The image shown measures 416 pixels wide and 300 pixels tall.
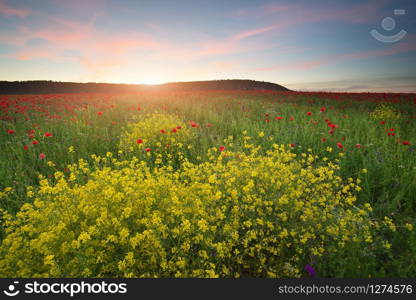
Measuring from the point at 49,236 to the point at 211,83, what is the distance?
95.9 ft

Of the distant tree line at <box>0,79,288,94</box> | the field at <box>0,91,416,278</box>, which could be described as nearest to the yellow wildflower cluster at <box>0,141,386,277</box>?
the field at <box>0,91,416,278</box>

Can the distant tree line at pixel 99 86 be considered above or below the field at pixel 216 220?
above

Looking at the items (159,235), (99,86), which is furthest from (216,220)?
(99,86)

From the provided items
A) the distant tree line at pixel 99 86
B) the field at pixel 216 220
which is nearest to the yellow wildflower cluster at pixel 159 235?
the field at pixel 216 220

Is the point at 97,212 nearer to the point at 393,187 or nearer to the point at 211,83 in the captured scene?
the point at 393,187

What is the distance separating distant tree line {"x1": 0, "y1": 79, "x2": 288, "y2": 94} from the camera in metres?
23.4

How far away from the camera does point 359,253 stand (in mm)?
2111

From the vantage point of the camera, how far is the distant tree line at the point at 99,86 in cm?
2342

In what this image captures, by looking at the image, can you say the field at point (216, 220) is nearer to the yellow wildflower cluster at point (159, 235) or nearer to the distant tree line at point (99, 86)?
the yellow wildflower cluster at point (159, 235)

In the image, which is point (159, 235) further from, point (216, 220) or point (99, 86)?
point (99, 86)

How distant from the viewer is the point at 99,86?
26.4 m

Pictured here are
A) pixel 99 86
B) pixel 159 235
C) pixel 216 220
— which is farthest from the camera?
pixel 99 86

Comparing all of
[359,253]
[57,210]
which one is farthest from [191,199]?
[359,253]

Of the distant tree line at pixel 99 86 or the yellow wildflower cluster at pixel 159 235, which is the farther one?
the distant tree line at pixel 99 86
